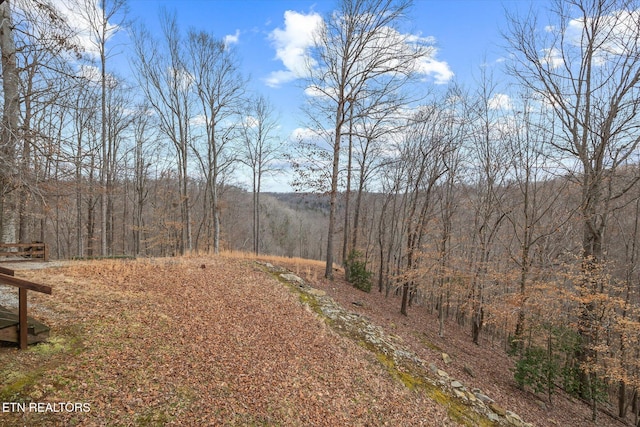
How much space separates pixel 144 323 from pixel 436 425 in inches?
227

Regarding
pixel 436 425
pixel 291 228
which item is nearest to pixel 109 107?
pixel 436 425

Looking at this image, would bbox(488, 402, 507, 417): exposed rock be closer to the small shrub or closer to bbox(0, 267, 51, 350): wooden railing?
the small shrub

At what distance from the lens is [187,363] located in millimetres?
A: 4582

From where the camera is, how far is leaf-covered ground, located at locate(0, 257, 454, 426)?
3.50 meters

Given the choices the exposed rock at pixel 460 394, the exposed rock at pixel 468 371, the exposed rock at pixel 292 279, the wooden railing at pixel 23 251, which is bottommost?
the exposed rock at pixel 468 371

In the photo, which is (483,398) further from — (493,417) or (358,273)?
(358,273)

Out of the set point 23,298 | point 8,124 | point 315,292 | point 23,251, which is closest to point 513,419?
point 315,292

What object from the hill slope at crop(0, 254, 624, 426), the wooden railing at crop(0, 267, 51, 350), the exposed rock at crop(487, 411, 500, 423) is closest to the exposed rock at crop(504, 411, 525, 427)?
the exposed rock at crop(487, 411, 500, 423)

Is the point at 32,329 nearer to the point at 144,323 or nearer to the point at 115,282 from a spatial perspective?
the point at 144,323

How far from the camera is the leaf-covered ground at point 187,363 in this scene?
11.5 ft

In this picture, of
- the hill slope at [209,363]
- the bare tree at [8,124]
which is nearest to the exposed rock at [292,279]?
the hill slope at [209,363]

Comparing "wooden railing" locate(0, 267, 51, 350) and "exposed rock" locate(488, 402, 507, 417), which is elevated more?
"wooden railing" locate(0, 267, 51, 350)

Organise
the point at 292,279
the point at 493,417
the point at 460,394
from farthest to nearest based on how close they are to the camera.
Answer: the point at 292,279
the point at 460,394
the point at 493,417

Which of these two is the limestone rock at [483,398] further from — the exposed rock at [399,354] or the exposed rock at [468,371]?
the exposed rock at [468,371]
